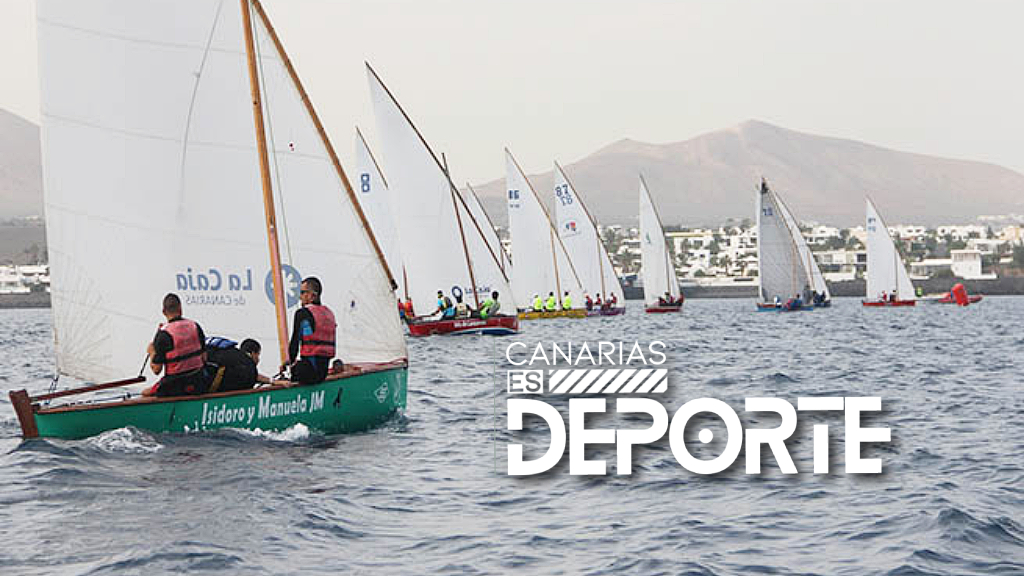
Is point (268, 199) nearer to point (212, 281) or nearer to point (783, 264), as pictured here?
point (212, 281)

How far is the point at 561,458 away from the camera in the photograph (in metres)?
15.7

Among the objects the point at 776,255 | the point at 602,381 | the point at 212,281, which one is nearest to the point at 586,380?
the point at 602,381

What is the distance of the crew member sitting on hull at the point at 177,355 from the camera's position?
51.0ft

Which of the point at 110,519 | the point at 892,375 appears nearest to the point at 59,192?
the point at 110,519

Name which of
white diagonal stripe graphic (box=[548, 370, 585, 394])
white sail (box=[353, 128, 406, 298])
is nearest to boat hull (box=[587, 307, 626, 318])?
white sail (box=[353, 128, 406, 298])

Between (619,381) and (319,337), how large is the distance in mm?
12006

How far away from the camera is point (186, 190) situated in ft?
59.3

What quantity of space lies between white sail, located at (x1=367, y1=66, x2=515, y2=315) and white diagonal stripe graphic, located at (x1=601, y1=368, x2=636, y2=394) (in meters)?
16.2

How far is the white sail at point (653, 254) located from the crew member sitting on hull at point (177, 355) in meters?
66.2

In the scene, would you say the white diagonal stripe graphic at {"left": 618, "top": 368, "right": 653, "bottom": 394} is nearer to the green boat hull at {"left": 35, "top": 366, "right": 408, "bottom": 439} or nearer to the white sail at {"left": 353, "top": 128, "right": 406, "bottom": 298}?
the green boat hull at {"left": 35, "top": 366, "right": 408, "bottom": 439}

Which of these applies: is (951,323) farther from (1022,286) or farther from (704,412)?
(1022,286)

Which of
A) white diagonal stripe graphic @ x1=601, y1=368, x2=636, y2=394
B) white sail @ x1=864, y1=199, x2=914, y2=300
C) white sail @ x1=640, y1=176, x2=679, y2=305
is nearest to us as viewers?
white diagonal stripe graphic @ x1=601, y1=368, x2=636, y2=394

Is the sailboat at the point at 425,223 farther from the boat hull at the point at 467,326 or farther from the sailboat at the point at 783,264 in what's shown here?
the sailboat at the point at 783,264

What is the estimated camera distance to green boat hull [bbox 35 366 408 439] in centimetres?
1558
